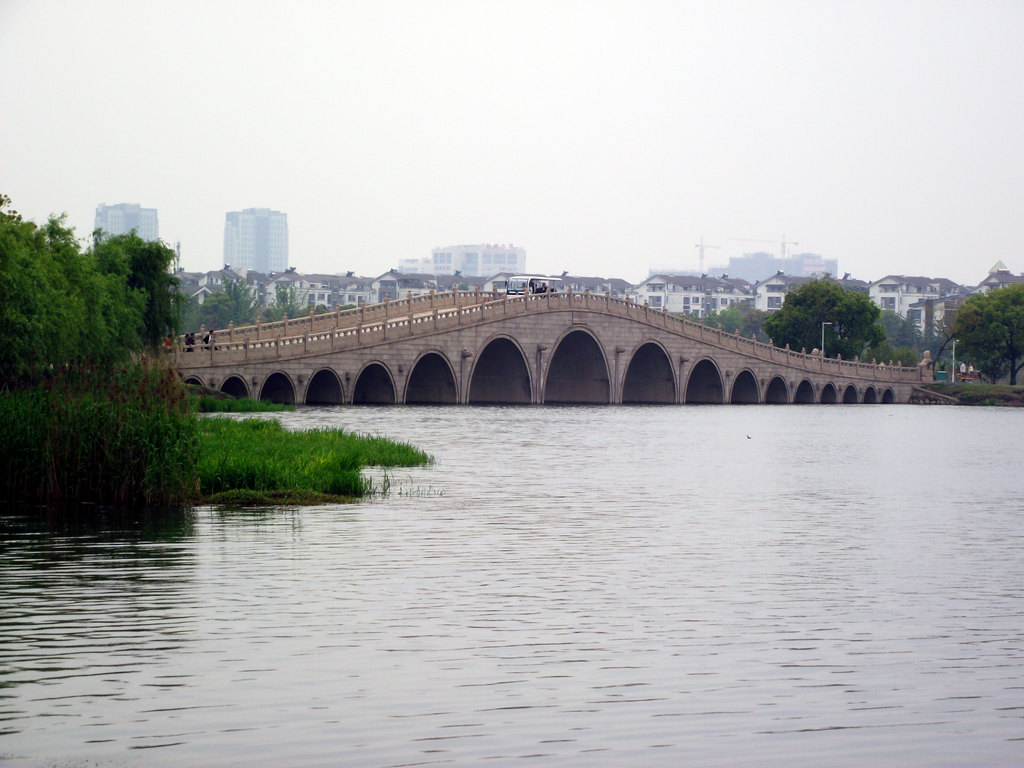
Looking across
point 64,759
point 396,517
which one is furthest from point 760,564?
point 64,759

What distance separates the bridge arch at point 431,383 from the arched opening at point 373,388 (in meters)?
3.14

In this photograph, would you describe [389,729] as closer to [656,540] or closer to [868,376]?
[656,540]

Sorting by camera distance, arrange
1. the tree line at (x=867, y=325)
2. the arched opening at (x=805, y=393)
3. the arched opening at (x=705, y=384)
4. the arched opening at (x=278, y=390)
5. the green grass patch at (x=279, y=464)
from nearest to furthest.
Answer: the green grass patch at (x=279, y=464), the arched opening at (x=278, y=390), the arched opening at (x=705, y=384), the arched opening at (x=805, y=393), the tree line at (x=867, y=325)

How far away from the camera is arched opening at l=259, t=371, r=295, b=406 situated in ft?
188

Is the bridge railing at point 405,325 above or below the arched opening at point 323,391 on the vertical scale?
above

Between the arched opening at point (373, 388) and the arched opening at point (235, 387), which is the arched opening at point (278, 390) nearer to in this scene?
the arched opening at point (235, 387)

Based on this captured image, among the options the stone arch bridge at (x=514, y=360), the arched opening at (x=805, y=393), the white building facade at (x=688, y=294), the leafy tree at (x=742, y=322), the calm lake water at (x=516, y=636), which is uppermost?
the white building facade at (x=688, y=294)

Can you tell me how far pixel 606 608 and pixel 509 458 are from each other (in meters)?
20.3

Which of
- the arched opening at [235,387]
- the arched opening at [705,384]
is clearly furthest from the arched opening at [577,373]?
the arched opening at [235,387]

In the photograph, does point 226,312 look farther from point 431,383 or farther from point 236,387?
point 236,387

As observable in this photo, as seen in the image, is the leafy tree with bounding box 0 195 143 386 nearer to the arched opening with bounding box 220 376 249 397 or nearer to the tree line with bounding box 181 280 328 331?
the arched opening with bounding box 220 376 249 397

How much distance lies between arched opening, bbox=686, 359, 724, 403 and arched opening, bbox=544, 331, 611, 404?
31.8ft

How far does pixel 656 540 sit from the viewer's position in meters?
18.4

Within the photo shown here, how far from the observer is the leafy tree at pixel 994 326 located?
96.7 metres
